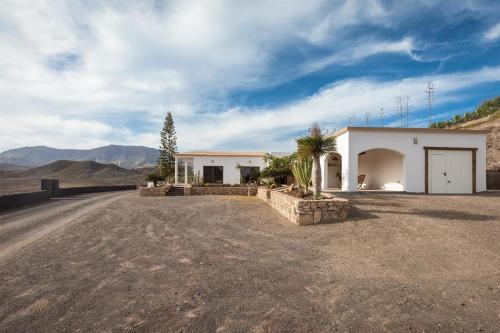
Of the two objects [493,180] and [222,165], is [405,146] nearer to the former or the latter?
[493,180]

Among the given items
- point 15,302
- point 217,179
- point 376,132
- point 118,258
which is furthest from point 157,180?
point 15,302

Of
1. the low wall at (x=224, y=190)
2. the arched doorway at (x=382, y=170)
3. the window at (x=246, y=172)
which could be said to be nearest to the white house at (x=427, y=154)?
the arched doorway at (x=382, y=170)

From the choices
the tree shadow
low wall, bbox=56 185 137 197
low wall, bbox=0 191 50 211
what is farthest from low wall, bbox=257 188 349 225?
low wall, bbox=56 185 137 197

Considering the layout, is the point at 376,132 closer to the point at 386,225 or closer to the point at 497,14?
the point at 497,14

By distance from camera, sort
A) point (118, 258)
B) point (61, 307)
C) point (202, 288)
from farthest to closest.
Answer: point (118, 258) → point (202, 288) → point (61, 307)

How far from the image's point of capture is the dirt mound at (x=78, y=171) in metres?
70.9

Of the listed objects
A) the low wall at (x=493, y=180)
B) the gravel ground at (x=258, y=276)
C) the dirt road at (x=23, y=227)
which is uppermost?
the low wall at (x=493, y=180)

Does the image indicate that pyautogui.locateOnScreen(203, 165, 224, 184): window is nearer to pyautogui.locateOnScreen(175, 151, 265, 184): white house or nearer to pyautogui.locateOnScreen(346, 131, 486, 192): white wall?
pyautogui.locateOnScreen(175, 151, 265, 184): white house

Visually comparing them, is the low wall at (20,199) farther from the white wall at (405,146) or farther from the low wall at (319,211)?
the white wall at (405,146)

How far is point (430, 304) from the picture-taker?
11.8ft

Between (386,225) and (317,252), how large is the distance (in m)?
2.82

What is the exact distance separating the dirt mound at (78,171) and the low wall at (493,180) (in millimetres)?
69405

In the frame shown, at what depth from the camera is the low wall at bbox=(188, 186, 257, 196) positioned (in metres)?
18.2

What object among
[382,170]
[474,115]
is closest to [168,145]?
[382,170]
